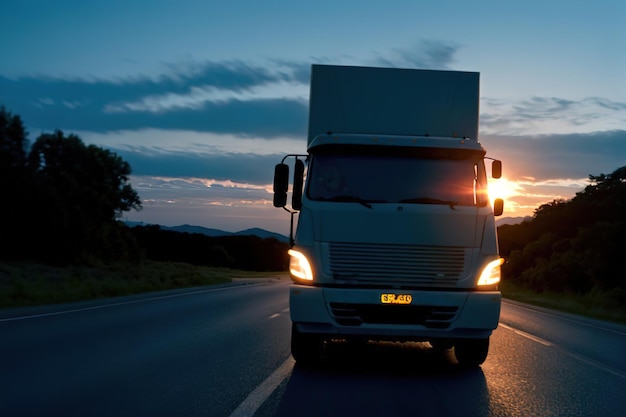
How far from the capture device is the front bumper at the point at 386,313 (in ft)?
30.9

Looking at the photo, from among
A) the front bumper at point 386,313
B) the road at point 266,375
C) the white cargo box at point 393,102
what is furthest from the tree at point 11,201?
the front bumper at point 386,313

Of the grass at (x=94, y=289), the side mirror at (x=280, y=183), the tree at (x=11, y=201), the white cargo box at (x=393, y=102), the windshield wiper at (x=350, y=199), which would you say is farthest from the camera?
the tree at (x=11, y=201)

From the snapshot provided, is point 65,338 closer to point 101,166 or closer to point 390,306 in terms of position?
point 390,306

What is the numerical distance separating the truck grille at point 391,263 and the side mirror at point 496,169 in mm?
1632

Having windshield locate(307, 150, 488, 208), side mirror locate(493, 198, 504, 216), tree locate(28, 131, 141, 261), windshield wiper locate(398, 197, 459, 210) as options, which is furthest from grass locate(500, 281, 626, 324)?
tree locate(28, 131, 141, 261)

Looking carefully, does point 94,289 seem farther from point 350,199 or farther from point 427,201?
point 427,201

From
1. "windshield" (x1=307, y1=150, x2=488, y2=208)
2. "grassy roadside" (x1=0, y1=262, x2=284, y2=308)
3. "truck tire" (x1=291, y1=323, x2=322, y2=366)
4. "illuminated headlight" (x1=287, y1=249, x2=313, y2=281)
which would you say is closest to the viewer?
"illuminated headlight" (x1=287, y1=249, x2=313, y2=281)

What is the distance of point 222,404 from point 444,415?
2.05 meters

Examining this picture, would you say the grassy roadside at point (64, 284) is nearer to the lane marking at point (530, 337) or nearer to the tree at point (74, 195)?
the tree at point (74, 195)

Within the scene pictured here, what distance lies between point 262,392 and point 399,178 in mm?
3278

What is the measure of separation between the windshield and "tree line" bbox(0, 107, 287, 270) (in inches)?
1499

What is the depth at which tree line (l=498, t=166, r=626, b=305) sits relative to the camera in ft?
129

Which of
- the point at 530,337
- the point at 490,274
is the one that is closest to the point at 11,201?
the point at 530,337

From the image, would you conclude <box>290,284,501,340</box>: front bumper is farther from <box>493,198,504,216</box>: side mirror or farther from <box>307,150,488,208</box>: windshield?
<box>493,198,504,216</box>: side mirror
